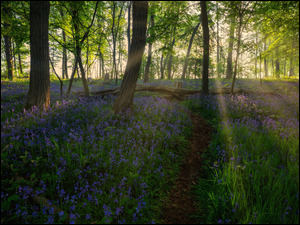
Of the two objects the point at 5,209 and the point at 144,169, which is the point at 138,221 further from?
the point at 5,209

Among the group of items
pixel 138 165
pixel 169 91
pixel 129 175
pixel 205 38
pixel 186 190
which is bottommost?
pixel 186 190

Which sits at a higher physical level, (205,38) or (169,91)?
(205,38)

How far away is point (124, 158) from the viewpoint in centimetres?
359

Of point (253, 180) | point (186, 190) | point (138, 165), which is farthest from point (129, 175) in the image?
point (253, 180)

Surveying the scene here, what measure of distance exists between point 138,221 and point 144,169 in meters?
1.17

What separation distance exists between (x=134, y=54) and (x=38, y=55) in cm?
336

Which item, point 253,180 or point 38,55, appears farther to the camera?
point 38,55

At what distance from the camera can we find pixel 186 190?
346cm

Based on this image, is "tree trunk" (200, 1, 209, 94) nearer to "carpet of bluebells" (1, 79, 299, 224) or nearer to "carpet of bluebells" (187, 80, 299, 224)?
"carpet of bluebells" (187, 80, 299, 224)

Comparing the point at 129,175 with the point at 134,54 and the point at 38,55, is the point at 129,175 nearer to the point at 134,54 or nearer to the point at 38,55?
the point at 134,54

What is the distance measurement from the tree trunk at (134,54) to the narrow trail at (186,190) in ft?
8.96

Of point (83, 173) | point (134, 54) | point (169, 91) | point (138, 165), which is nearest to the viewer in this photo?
point (83, 173)

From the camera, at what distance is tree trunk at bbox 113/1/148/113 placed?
5.87m

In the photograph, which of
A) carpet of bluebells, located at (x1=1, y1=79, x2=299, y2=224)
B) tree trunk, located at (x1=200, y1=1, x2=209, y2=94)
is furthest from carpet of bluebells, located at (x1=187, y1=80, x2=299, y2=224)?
tree trunk, located at (x1=200, y1=1, x2=209, y2=94)
